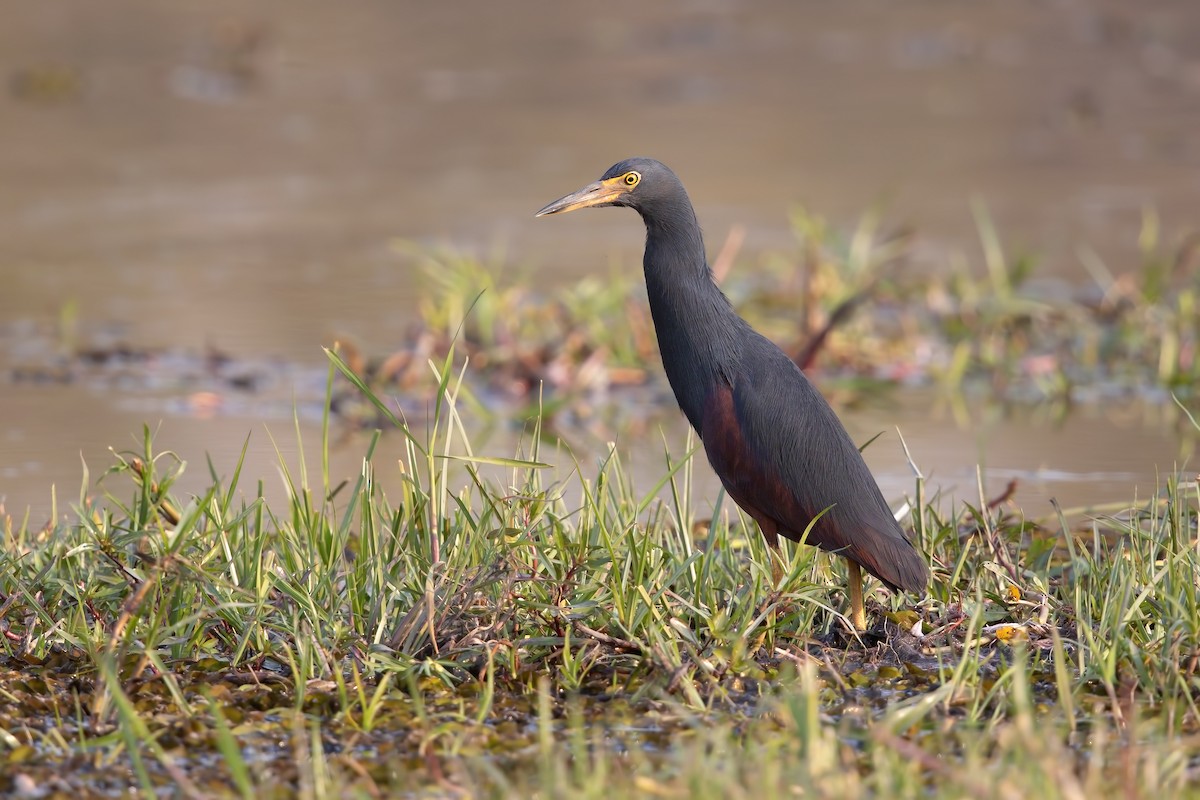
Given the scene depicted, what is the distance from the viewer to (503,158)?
15219 mm

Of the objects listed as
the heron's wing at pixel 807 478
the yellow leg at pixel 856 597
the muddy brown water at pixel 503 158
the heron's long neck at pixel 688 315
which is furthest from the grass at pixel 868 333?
the yellow leg at pixel 856 597

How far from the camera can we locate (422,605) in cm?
409

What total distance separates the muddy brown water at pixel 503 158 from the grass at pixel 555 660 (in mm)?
1023

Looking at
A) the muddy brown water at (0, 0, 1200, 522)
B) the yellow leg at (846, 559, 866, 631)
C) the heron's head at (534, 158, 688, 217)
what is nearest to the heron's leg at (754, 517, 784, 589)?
the yellow leg at (846, 559, 866, 631)

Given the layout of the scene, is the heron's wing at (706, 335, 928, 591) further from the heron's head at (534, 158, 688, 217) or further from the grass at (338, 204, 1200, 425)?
the grass at (338, 204, 1200, 425)

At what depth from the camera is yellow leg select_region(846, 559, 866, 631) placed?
446 centimetres

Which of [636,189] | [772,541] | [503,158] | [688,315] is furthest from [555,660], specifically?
[503,158]

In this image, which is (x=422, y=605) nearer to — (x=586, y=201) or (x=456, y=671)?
(x=456, y=671)

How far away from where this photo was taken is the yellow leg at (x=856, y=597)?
14.6ft

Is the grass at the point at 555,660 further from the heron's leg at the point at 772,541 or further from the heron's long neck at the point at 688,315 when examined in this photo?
the heron's long neck at the point at 688,315

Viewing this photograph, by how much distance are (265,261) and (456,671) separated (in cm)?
730

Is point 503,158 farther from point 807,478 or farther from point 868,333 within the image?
point 807,478

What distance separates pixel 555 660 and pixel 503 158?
1130cm

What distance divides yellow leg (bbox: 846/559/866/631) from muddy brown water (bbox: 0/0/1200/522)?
129cm
